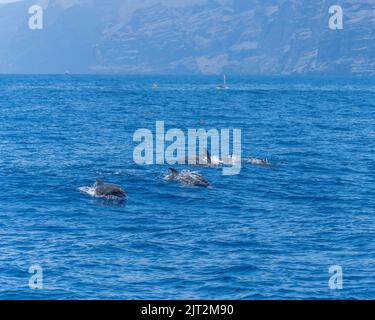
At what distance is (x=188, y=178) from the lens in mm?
47281

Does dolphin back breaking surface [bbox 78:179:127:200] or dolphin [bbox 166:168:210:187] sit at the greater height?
dolphin [bbox 166:168:210:187]

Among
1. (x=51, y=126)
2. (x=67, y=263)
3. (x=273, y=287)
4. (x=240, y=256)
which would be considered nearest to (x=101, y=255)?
(x=67, y=263)

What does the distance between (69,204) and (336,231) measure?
15.8m

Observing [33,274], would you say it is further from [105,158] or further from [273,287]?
[105,158]

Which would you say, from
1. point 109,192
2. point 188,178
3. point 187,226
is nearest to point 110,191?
point 109,192

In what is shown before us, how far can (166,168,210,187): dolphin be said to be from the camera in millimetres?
46344

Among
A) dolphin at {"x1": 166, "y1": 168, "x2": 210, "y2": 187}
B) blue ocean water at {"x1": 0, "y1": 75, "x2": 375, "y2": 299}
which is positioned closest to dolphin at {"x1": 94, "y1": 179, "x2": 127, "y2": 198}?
blue ocean water at {"x1": 0, "y1": 75, "x2": 375, "y2": 299}

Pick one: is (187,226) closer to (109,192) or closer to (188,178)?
(109,192)

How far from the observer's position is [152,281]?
25875mm

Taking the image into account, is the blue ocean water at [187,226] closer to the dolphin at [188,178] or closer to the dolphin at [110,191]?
the dolphin at [188,178]

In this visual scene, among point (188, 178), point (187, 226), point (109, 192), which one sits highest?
point (188, 178)

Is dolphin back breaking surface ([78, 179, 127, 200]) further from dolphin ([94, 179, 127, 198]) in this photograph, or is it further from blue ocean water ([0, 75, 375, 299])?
blue ocean water ([0, 75, 375, 299])

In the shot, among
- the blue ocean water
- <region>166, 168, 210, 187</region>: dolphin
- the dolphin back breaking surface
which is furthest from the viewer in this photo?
<region>166, 168, 210, 187</region>: dolphin
